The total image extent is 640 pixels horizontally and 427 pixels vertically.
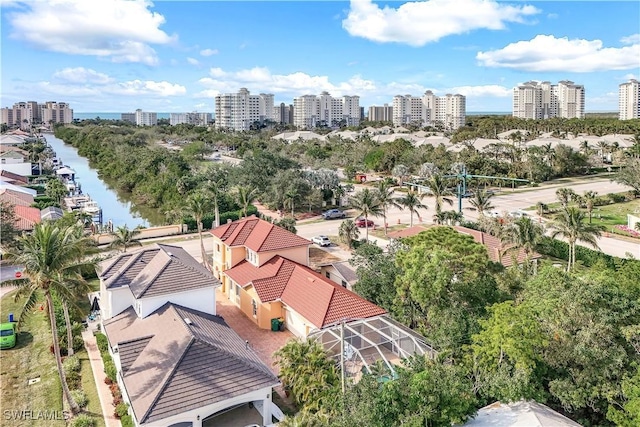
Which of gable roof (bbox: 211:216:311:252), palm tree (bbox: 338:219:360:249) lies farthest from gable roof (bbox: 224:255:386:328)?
palm tree (bbox: 338:219:360:249)

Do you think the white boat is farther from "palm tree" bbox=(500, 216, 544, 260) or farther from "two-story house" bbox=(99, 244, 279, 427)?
"palm tree" bbox=(500, 216, 544, 260)

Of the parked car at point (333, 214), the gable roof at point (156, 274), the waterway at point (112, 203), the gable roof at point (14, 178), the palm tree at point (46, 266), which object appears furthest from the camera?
the gable roof at point (14, 178)

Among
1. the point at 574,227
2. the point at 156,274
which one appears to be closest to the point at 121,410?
the point at 156,274

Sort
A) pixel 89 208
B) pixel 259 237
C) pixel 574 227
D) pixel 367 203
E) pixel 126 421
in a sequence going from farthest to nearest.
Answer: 1. pixel 89 208
2. pixel 367 203
3. pixel 574 227
4. pixel 259 237
5. pixel 126 421

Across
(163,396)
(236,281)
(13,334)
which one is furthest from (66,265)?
(236,281)

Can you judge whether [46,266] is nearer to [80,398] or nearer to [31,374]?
[80,398]

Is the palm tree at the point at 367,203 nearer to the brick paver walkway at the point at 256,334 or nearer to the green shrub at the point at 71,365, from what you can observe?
the brick paver walkway at the point at 256,334

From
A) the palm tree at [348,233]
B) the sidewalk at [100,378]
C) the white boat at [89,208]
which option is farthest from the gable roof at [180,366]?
the white boat at [89,208]

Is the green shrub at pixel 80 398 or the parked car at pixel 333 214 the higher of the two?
the parked car at pixel 333 214
